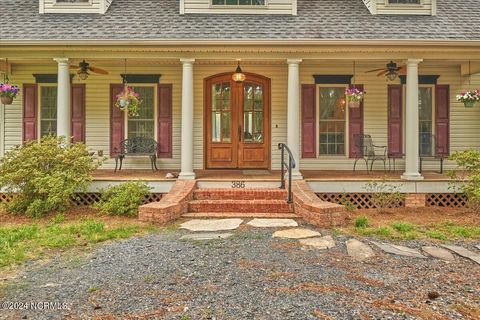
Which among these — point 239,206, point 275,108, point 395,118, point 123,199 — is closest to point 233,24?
point 275,108

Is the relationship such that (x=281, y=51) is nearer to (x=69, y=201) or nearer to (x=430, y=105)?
(x=430, y=105)

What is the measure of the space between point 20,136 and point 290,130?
6727 mm

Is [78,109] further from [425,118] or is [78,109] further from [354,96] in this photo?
[425,118]

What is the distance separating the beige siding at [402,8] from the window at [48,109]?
7.98 metres

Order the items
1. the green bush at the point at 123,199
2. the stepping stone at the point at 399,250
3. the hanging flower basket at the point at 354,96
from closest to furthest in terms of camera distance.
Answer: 1. the stepping stone at the point at 399,250
2. the green bush at the point at 123,199
3. the hanging flower basket at the point at 354,96

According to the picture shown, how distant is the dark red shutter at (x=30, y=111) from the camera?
9086 millimetres

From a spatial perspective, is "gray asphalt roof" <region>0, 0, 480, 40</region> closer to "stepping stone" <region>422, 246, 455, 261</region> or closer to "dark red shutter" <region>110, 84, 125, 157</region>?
"dark red shutter" <region>110, 84, 125, 157</region>

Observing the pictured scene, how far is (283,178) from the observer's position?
7352mm

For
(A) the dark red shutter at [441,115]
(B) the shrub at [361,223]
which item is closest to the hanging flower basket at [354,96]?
(A) the dark red shutter at [441,115]

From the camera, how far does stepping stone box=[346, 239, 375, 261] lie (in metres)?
4.23

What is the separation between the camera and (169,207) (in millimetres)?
5828

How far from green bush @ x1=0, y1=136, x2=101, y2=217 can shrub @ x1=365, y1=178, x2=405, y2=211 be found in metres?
5.37

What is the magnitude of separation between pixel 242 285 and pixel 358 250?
1.78 metres

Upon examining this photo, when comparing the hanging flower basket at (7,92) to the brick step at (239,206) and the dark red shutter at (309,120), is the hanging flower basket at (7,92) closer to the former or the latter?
the brick step at (239,206)
